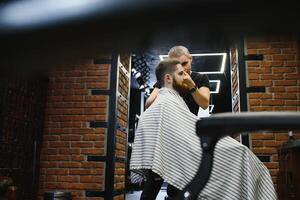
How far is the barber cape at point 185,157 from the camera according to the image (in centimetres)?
175

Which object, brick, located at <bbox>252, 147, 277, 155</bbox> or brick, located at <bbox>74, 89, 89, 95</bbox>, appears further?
brick, located at <bbox>74, 89, 89, 95</bbox>

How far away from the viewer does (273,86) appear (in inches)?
149

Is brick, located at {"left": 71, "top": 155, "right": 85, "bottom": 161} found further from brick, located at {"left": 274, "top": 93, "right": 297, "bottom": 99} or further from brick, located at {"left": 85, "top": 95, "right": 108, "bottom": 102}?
brick, located at {"left": 274, "top": 93, "right": 297, "bottom": 99}

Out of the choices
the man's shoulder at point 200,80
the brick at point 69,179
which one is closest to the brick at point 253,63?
the man's shoulder at point 200,80

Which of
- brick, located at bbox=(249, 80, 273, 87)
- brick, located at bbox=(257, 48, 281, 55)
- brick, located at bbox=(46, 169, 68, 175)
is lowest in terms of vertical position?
brick, located at bbox=(46, 169, 68, 175)

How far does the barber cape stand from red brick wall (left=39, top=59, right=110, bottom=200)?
5.79 feet

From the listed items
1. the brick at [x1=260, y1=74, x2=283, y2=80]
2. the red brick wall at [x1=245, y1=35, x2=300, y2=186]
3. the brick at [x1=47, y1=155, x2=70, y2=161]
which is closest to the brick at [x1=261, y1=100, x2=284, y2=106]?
the red brick wall at [x1=245, y1=35, x2=300, y2=186]

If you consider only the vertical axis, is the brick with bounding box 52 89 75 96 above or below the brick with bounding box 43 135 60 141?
above

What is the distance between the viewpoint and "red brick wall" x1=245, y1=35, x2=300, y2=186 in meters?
3.69

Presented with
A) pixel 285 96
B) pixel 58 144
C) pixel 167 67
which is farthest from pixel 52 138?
pixel 285 96

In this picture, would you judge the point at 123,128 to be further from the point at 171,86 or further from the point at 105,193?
the point at 171,86

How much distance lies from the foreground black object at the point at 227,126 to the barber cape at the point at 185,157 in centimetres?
98

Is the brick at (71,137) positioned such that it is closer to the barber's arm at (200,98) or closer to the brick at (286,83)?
the barber's arm at (200,98)

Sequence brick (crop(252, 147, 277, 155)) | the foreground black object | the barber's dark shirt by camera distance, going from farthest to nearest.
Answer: brick (crop(252, 147, 277, 155)) → the barber's dark shirt → the foreground black object
